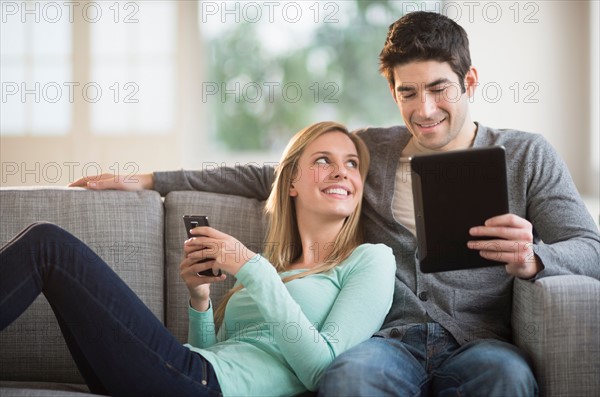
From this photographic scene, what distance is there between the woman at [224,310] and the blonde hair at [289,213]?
0.15ft

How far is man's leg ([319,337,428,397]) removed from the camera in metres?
1.63

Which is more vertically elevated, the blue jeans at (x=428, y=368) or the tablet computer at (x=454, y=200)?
the tablet computer at (x=454, y=200)

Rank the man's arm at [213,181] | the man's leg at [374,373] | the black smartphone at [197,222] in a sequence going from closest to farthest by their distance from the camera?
1. the man's leg at [374,373]
2. the black smartphone at [197,222]
3. the man's arm at [213,181]

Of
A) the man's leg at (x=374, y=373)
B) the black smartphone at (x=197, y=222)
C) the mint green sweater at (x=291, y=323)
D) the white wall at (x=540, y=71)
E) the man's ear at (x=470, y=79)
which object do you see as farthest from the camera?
the white wall at (x=540, y=71)

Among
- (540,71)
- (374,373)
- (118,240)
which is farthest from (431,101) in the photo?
(540,71)

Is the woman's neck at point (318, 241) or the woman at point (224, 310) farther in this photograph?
the woman's neck at point (318, 241)

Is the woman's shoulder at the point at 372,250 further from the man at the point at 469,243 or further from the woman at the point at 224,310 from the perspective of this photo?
the man at the point at 469,243

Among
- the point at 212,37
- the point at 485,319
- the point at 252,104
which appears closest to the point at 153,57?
the point at 212,37

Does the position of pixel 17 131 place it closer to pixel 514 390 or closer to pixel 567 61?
pixel 567 61

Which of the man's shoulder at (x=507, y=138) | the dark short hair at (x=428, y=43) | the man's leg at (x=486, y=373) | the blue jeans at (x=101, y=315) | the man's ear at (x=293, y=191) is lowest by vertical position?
the man's leg at (x=486, y=373)

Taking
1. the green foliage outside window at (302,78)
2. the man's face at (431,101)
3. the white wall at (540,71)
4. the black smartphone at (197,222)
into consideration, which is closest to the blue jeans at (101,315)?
the black smartphone at (197,222)

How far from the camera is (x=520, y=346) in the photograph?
Result: 191 cm

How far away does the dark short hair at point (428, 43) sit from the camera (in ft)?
6.99

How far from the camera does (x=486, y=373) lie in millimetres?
1670
